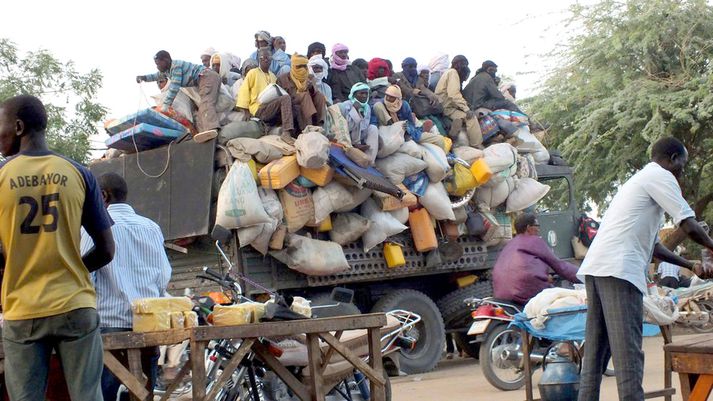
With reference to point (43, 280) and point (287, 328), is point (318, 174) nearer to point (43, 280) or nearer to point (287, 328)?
point (287, 328)

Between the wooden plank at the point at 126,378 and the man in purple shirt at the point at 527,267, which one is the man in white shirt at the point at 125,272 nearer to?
the wooden plank at the point at 126,378

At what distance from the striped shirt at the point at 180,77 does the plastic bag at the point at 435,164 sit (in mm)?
2477

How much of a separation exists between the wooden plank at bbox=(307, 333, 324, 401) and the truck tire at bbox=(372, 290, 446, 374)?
16.3 ft

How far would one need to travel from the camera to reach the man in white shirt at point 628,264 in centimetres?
559

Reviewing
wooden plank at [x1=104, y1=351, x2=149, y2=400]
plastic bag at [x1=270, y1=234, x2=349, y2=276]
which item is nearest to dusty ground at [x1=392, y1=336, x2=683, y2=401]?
plastic bag at [x1=270, y1=234, x2=349, y2=276]

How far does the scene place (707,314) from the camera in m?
15.8

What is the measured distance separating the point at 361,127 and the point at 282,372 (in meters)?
5.14

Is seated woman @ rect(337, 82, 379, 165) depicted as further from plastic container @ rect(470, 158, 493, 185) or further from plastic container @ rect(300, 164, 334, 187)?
plastic container @ rect(470, 158, 493, 185)

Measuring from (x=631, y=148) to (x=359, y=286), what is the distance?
9.55m

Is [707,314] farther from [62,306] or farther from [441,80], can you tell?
[62,306]

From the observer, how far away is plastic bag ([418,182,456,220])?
436 inches

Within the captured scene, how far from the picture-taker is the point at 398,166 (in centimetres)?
1084

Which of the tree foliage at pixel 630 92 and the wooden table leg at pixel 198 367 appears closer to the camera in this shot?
the wooden table leg at pixel 198 367

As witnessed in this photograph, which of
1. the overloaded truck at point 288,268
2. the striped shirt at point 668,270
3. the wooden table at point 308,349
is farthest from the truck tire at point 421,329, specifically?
the striped shirt at point 668,270
